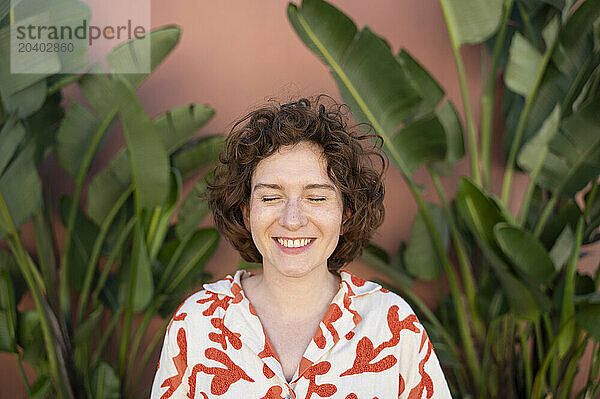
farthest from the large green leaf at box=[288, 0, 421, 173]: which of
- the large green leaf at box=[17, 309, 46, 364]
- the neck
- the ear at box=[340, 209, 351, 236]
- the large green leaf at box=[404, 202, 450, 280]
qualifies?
the large green leaf at box=[17, 309, 46, 364]

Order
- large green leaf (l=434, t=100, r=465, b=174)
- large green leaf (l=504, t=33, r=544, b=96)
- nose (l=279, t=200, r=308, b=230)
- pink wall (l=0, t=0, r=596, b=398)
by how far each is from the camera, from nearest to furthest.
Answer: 1. nose (l=279, t=200, r=308, b=230)
2. large green leaf (l=504, t=33, r=544, b=96)
3. large green leaf (l=434, t=100, r=465, b=174)
4. pink wall (l=0, t=0, r=596, b=398)

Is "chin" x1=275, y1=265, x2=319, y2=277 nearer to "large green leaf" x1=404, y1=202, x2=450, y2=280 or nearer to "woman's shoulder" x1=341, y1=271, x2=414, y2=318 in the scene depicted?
"woman's shoulder" x1=341, y1=271, x2=414, y2=318

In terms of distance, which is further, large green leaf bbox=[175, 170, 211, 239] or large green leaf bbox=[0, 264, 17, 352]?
large green leaf bbox=[175, 170, 211, 239]

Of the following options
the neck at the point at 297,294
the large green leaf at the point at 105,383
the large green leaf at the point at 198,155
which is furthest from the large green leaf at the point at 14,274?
the neck at the point at 297,294

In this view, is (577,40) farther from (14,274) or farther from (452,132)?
(14,274)

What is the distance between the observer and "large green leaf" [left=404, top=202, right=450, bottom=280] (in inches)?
93.5

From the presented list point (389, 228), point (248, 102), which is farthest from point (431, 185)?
point (248, 102)

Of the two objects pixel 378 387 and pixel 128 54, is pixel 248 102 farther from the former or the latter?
pixel 378 387

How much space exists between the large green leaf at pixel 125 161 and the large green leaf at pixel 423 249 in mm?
858

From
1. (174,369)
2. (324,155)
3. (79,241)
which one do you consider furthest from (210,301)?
(79,241)

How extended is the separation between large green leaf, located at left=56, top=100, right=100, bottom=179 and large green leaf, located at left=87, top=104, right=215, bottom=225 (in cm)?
12

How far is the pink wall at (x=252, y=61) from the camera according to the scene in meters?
2.56

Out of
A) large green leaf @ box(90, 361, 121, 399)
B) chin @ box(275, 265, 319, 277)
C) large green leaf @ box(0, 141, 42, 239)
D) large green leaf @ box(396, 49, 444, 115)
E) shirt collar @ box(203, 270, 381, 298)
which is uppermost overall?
large green leaf @ box(396, 49, 444, 115)

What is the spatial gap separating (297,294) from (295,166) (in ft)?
0.84
